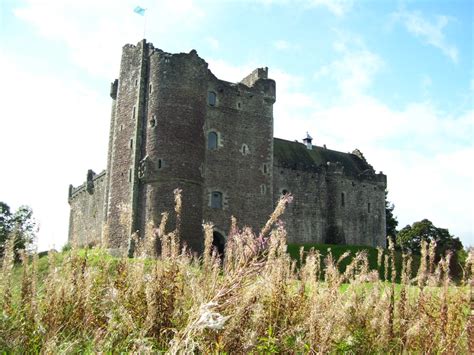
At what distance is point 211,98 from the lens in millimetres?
29938

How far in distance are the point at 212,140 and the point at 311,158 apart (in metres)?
12.4

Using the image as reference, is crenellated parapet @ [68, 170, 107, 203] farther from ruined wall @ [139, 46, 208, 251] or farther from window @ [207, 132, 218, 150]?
ruined wall @ [139, 46, 208, 251]

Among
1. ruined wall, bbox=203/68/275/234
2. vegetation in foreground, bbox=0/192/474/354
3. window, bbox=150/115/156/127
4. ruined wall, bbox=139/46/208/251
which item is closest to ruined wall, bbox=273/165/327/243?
ruined wall, bbox=203/68/275/234

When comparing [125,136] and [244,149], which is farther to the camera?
[244,149]

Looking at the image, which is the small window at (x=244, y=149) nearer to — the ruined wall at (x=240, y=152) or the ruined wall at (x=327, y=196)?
the ruined wall at (x=240, y=152)

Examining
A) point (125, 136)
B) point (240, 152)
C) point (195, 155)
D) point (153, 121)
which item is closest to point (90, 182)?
point (125, 136)

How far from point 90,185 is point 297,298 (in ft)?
115

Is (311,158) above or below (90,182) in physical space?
above

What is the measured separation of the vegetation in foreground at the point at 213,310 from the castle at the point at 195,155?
735 inches

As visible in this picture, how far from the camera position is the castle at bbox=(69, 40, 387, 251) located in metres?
26.2

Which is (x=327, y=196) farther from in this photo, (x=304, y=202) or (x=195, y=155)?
(x=195, y=155)

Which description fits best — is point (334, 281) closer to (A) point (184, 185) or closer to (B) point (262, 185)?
(A) point (184, 185)

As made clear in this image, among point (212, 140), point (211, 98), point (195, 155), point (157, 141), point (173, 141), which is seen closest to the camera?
point (157, 141)

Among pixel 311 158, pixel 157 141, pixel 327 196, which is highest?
pixel 311 158
